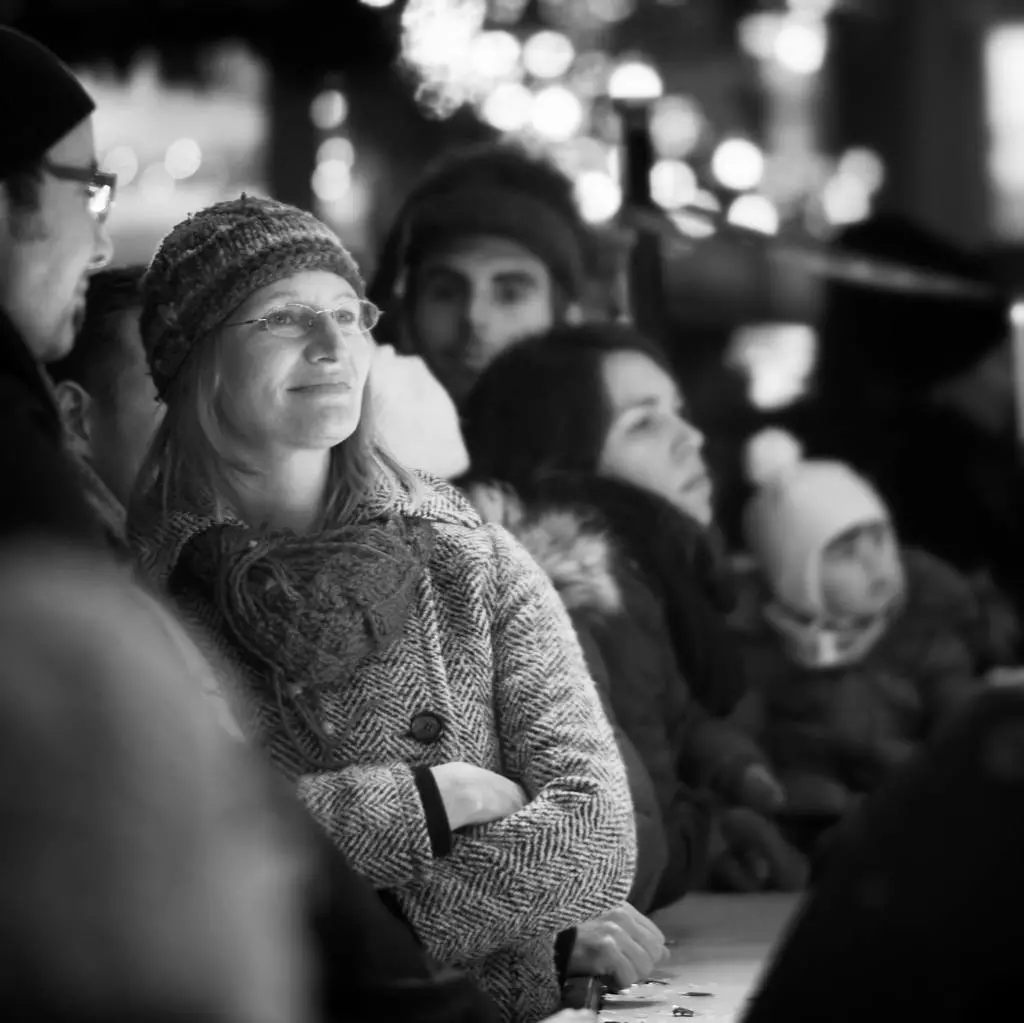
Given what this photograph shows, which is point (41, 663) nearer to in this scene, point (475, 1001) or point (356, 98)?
point (475, 1001)

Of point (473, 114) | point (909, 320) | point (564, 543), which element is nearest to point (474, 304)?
point (564, 543)

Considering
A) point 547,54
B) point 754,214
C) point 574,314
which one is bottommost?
point 574,314

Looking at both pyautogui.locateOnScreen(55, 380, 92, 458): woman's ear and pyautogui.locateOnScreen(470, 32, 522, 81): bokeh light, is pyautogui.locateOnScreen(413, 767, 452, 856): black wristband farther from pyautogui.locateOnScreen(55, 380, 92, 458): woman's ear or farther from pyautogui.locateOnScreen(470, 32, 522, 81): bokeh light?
pyautogui.locateOnScreen(470, 32, 522, 81): bokeh light

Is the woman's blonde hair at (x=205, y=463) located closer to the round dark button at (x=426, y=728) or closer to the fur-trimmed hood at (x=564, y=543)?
the round dark button at (x=426, y=728)

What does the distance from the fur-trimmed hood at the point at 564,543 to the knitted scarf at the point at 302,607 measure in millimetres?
470

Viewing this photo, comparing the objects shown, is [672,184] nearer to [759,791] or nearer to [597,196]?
[597,196]

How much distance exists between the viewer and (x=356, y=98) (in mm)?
3547

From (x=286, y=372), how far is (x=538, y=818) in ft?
1.77

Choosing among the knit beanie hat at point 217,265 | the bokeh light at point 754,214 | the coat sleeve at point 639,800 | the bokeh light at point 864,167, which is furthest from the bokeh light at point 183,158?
the bokeh light at point 864,167

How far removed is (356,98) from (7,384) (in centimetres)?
194

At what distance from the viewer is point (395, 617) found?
2037 millimetres

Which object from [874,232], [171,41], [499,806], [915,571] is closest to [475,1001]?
[499,806]

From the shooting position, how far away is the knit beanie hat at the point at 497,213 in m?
2.82

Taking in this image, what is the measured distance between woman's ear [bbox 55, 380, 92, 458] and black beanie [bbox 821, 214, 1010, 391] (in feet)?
8.03
